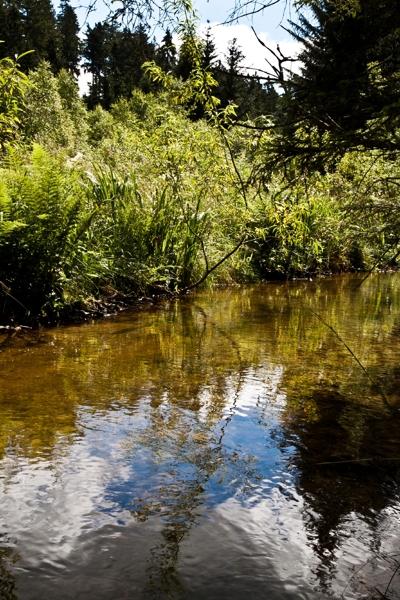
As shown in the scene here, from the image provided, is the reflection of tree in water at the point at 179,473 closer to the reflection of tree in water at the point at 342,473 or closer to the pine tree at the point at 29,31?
the reflection of tree in water at the point at 342,473

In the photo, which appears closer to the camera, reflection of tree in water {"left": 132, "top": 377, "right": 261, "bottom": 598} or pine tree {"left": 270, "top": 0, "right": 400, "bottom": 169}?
reflection of tree in water {"left": 132, "top": 377, "right": 261, "bottom": 598}

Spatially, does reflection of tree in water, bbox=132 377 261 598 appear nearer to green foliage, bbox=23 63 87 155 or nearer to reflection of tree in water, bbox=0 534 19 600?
reflection of tree in water, bbox=0 534 19 600

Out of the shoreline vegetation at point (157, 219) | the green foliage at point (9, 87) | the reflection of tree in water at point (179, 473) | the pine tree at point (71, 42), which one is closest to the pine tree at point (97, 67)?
the pine tree at point (71, 42)

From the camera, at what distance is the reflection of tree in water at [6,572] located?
154cm

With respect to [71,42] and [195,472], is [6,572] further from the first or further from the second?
[71,42]

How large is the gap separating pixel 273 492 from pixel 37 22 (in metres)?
51.5

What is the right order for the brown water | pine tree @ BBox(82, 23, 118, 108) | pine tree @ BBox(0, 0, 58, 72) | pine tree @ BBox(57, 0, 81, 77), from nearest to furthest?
the brown water → pine tree @ BBox(0, 0, 58, 72) → pine tree @ BBox(82, 23, 118, 108) → pine tree @ BBox(57, 0, 81, 77)

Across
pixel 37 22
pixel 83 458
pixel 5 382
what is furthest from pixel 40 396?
pixel 37 22

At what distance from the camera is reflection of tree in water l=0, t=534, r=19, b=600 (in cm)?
154

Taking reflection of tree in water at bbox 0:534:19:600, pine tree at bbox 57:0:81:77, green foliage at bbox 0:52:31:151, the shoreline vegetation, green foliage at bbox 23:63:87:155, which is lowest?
reflection of tree in water at bbox 0:534:19:600

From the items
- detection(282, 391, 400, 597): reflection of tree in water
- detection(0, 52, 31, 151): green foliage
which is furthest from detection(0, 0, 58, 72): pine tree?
detection(282, 391, 400, 597): reflection of tree in water

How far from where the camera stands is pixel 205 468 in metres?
2.40

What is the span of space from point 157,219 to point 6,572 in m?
6.13

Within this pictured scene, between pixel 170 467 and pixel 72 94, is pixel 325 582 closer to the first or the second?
pixel 170 467
